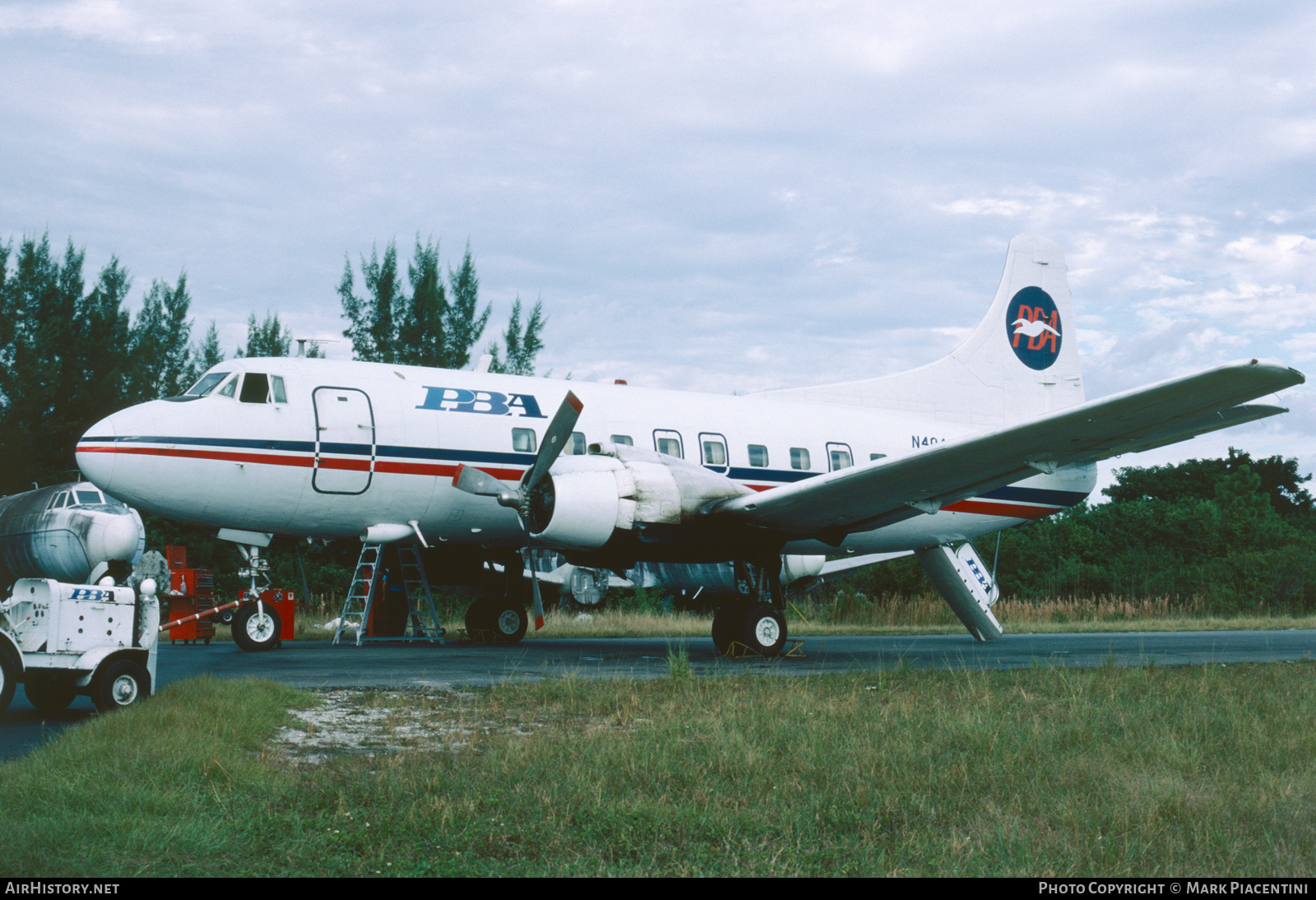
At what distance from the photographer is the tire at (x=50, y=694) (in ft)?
25.6

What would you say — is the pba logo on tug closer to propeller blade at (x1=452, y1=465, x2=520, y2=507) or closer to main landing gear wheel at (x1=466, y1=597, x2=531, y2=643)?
main landing gear wheel at (x1=466, y1=597, x2=531, y2=643)

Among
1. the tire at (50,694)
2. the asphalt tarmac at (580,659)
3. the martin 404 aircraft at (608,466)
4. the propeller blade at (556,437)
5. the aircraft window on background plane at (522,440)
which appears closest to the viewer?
the tire at (50,694)

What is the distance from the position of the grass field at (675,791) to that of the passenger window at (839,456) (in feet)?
27.3

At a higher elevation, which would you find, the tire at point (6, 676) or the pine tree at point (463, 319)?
the pine tree at point (463, 319)

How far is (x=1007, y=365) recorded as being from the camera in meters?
19.0

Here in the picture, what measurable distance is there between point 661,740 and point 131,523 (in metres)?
15.2

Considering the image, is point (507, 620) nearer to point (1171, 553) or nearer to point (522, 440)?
point (522, 440)

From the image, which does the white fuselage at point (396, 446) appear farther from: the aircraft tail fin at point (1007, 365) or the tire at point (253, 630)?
the aircraft tail fin at point (1007, 365)

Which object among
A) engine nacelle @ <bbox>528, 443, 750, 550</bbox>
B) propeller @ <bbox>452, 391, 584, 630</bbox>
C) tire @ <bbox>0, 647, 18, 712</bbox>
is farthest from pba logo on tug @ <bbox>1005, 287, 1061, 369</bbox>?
tire @ <bbox>0, 647, 18, 712</bbox>

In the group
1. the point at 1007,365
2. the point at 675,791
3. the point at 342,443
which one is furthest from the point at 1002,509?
the point at 675,791

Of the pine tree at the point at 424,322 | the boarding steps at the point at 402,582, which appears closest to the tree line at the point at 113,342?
the pine tree at the point at 424,322

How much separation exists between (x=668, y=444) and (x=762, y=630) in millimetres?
3329
